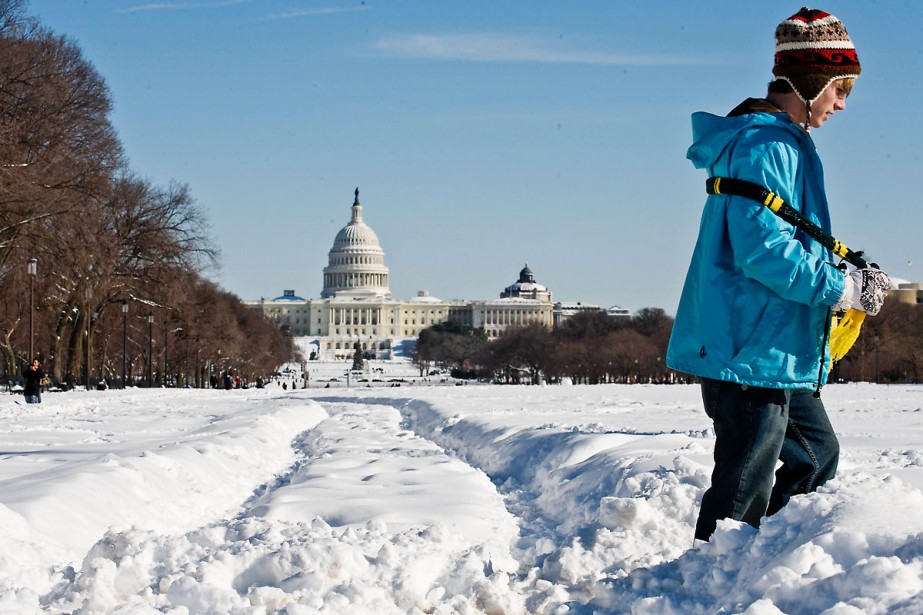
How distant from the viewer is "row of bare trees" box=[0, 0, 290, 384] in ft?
102

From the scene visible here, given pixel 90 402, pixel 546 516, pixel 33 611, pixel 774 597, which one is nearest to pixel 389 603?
pixel 33 611

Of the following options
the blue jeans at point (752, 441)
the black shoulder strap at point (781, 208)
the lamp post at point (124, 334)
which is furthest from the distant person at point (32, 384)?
the black shoulder strap at point (781, 208)

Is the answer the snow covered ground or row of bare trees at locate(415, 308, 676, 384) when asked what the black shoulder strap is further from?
row of bare trees at locate(415, 308, 676, 384)

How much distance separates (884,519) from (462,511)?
3.84 meters

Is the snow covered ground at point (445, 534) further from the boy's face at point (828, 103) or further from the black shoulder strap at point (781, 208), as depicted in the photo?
the boy's face at point (828, 103)

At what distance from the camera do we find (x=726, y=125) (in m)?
4.79

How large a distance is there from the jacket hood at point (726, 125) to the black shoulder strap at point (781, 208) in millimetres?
102

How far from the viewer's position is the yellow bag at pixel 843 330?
4781 mm

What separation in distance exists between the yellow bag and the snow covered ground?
438 mm

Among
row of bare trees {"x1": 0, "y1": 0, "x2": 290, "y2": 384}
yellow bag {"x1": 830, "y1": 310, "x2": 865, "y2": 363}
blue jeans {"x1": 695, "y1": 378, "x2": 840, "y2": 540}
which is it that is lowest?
blue jeans {"x1": 695, "y1": 378, "x2": 840, "y2": 540}

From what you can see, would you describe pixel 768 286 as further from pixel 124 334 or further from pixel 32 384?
pixel 124 334

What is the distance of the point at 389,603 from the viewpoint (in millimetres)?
4648

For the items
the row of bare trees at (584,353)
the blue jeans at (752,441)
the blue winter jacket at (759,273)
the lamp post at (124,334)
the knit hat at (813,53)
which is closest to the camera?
the blue winter jacket at (759,273)

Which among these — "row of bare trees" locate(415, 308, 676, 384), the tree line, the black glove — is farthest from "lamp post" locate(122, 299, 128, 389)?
"row of bare trees" locate(415, 308, 676, 384)
